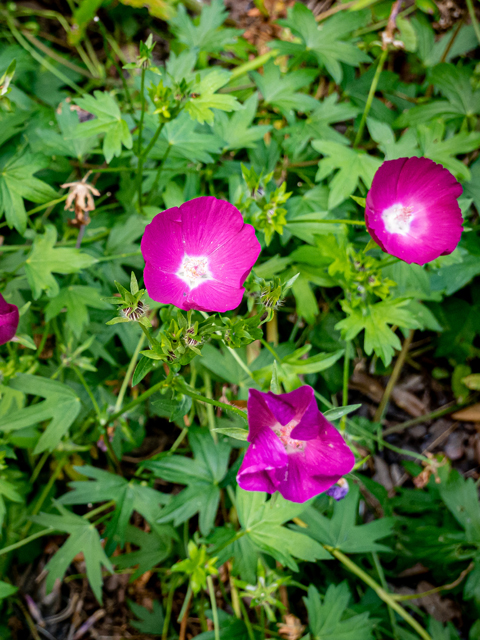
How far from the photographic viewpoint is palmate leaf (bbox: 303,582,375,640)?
6.63 feet

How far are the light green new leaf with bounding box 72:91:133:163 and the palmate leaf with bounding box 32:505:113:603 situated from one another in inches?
59.8

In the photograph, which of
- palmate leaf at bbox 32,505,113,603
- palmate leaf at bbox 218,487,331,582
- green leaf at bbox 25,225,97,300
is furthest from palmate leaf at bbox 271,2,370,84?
palmate leaf at bbox 32,505,113,603

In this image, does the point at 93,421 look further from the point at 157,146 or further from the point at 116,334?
the point at 157,146

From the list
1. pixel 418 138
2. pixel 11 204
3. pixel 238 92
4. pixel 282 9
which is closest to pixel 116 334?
pixel 11 204

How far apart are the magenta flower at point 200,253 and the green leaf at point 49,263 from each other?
1.74 feet

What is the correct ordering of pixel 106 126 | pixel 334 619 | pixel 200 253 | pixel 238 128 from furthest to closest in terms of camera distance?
pixel 238 128, pixel 334 619, pixel 106 126, pixel 200 253

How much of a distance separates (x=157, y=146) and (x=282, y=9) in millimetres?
1685

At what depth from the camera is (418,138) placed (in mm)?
2244

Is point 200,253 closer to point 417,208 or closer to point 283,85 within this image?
point 417,208

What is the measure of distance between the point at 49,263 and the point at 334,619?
1.92 m

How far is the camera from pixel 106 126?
1.93 m

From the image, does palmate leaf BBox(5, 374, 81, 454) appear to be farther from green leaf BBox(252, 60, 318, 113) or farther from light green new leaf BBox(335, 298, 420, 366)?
green leaf BBox(252, 60, 318, 113)

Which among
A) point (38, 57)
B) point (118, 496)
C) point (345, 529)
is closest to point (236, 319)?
point (118, 496)

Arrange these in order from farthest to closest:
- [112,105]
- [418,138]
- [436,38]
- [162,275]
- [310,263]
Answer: [436,38] → [418,138] → [310,263] → [112,105] → [162,275]
